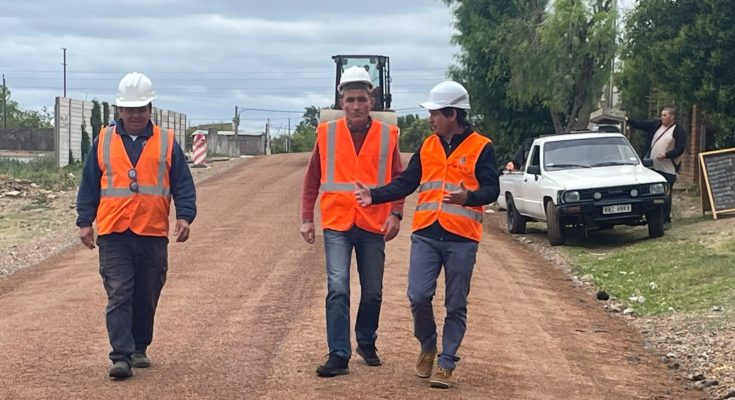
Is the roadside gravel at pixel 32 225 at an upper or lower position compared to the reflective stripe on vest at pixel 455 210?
lower

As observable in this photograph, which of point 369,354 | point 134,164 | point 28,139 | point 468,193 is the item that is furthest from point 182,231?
point 28,139

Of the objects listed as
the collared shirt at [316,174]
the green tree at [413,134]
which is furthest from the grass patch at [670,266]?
the green tree at [413,134]

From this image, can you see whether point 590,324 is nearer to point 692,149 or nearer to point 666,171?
point 666,171

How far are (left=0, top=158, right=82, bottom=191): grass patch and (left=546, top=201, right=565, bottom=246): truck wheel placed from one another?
48.9 feet

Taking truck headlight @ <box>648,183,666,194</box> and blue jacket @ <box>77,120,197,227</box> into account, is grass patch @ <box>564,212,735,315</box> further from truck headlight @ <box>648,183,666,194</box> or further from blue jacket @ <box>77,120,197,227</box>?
blue jacket @ <box>77,120,197,227</box>

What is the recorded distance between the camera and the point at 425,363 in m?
7.49

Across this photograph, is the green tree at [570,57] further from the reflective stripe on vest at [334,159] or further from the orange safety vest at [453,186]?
the orange safety vest at [453,186]

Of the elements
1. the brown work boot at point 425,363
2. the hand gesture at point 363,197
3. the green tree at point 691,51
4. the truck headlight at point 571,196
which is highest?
the green tree at point 691,51

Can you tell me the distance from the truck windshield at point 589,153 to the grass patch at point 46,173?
14.4 meters

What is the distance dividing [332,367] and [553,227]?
10506 mm

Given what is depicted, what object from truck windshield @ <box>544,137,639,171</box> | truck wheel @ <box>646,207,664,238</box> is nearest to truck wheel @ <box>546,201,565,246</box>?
truck windshield @ <box>544,137,639,171</box>

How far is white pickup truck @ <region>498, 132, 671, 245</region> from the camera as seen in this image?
16.9m

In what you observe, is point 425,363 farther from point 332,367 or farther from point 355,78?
point 355,78

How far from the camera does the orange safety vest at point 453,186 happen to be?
738cm
